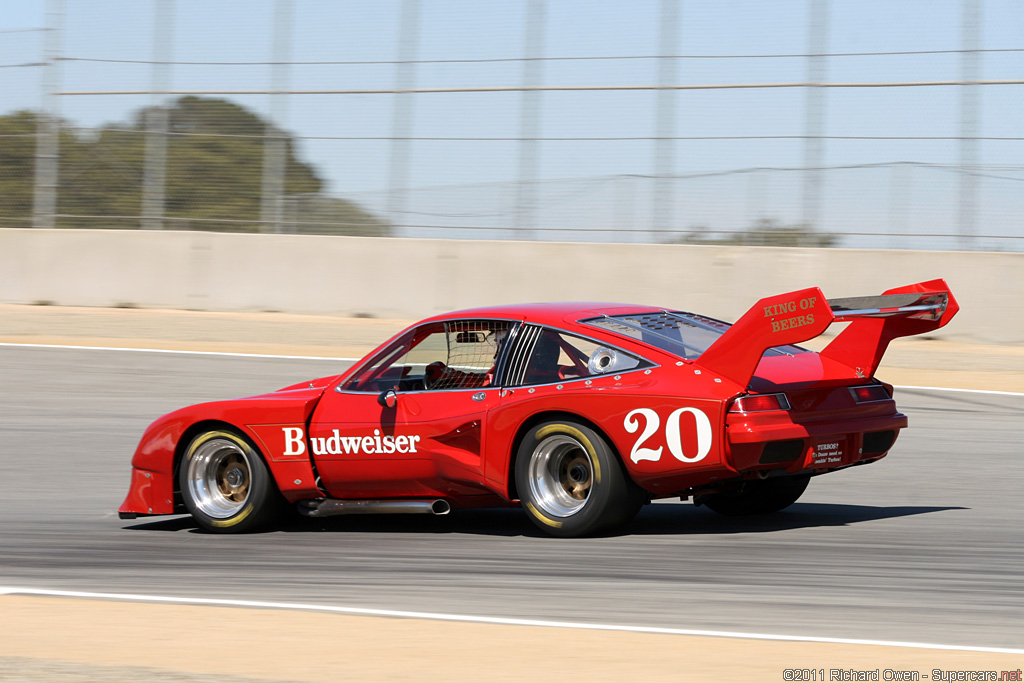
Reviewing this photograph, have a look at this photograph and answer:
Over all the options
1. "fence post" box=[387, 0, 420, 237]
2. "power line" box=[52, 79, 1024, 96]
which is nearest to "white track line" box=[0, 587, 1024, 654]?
"power line" box=[52, 79, 1024, 96]

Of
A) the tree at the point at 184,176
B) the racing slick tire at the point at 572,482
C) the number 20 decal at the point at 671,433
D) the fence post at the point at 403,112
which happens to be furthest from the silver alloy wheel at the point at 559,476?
the tree at the point at 184,176

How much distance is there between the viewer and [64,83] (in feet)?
89.2

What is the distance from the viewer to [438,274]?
2328cm

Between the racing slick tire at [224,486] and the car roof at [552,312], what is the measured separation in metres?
1.53

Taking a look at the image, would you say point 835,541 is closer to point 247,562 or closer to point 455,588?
point 455,588

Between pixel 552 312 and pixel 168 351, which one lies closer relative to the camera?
pixel 552 312

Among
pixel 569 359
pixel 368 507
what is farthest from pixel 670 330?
pixel 368 507

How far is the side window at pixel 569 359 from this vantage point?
24.3ft

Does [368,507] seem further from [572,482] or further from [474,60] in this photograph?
[474,60]

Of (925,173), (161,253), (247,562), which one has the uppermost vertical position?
(925,173)

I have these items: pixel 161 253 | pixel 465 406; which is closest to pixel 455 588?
pixel 465 406

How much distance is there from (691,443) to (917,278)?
1446 cm

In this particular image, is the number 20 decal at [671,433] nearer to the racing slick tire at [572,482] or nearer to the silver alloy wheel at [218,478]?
the racing slick tire at [572,482]

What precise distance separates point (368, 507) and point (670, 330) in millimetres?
2103
